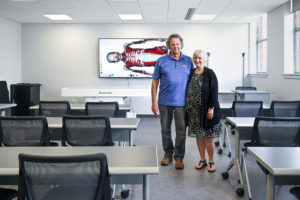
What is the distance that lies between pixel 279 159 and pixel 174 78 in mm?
1989

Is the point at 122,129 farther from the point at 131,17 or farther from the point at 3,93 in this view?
the point at 3,93

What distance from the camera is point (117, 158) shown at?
1692 mm

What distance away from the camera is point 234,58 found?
834cm

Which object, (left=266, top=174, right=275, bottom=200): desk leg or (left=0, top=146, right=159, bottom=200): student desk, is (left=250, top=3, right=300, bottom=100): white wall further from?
(left=0, top=146, right=159, bottom=200): student desk

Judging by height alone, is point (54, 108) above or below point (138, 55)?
below

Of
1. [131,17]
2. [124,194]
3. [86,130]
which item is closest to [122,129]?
[86,130]

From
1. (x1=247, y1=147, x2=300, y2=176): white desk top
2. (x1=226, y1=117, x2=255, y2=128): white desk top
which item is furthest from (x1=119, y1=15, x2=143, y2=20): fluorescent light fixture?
(x1=247, y1=147, x2=300, y2=176): white desk top

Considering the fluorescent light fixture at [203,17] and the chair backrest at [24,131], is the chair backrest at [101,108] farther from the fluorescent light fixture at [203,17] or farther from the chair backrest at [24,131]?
the fluorescent light fixture at [203,17]

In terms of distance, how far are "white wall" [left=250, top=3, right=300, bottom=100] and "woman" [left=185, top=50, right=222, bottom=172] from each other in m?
2.97

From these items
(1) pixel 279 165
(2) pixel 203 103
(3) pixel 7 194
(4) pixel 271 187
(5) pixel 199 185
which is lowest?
(5) pixel 199 185

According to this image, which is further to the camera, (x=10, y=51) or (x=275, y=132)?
(x=10, y=51)

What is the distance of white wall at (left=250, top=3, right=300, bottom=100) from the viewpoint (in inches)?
230

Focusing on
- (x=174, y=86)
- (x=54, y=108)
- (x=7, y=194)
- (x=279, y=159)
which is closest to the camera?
(x=279, y=159)

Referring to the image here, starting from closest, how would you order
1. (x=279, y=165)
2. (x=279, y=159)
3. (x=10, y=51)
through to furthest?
1. (x=279, y=165)
2. (x=279, y=159)
3. (x=10, y=51)
